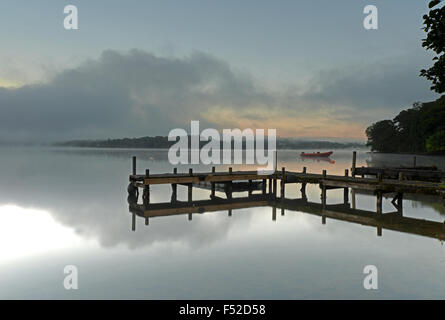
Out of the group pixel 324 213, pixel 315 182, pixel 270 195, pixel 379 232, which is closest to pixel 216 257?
pixel 379 232

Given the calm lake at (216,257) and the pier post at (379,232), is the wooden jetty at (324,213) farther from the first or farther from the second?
the calm lake at (216,257)

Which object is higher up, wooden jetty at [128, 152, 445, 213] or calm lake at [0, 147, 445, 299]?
wooden jetty at [128, 152, 445, 213]

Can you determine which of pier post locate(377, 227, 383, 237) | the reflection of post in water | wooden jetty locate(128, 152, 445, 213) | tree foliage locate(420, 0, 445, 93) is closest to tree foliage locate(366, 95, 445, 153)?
the reflection of post in water

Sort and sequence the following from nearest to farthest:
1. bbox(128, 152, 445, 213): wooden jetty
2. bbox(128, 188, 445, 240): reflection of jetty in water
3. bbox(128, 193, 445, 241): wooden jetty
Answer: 1. bbox(128, 193, 445, 241): wooden jetty
2. bbox(128, 188, 445, 240): reflection of jetty in water
3. bbox(128, 152, 445, 213): wooden jetty

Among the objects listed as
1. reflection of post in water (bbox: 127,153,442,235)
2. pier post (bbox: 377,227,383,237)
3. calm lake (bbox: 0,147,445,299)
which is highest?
reflection of post in water (bbox: 127,153,442,235)

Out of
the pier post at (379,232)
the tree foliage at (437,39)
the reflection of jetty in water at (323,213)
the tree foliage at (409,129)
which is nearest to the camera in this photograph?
the tree foliage at (437,39)

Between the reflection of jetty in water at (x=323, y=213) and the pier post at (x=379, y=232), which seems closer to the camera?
the pier post at (x=379, y=232)

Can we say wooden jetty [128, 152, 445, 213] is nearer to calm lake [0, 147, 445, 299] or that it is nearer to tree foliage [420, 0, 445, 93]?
calm lake [0, 147, 445, 299]

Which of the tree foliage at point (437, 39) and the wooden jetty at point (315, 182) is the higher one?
the tree foliage at point (437, 39)

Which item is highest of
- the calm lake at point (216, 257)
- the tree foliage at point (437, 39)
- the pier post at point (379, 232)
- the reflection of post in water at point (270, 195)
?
the tree foliage at point (437, 39)

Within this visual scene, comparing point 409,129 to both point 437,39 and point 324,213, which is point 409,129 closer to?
point 324,213

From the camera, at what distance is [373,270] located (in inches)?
501

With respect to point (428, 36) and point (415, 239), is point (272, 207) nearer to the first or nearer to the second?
point (415, 239)

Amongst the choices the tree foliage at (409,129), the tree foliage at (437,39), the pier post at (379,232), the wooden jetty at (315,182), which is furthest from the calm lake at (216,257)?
the tree foliage at (409,129)
